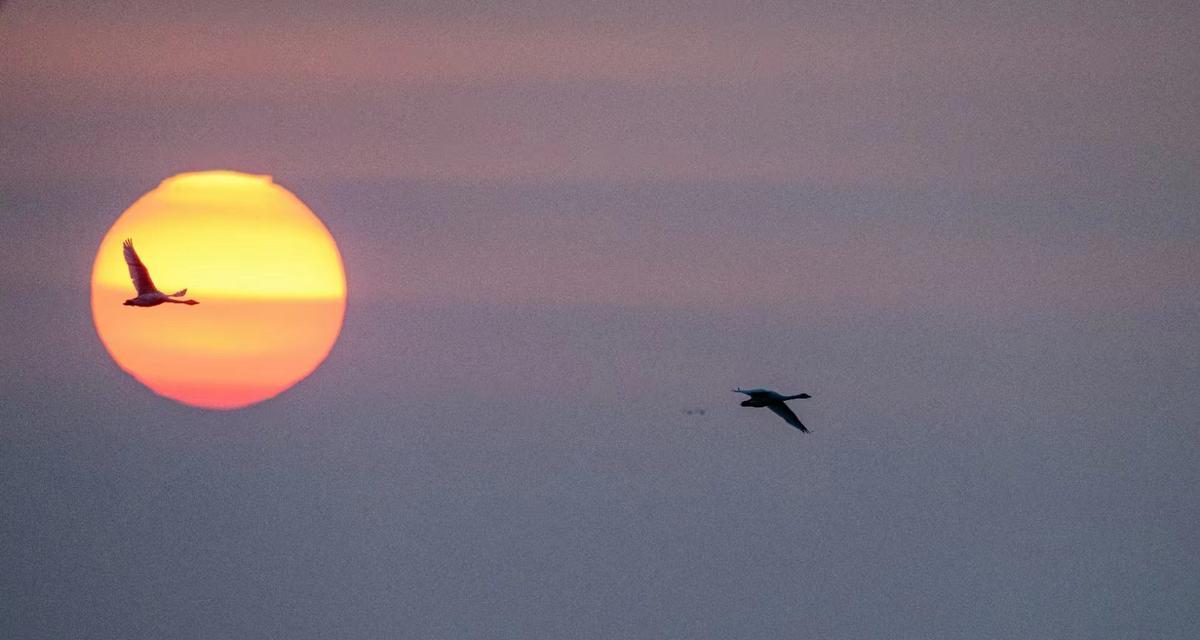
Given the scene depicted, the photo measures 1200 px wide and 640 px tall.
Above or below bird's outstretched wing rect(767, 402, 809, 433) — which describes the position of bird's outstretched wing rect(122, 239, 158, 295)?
above

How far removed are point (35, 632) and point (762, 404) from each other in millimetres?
66750

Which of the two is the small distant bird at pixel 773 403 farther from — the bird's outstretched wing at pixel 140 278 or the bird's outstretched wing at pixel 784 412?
the bird's outstretched wing at pixel 140 278

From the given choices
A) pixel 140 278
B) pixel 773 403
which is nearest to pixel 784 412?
pixel 773 403

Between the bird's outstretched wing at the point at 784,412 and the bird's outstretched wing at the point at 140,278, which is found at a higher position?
the bird's outstretched wing at the point at 140,278

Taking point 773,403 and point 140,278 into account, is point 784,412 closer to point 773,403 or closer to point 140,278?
point 773,403

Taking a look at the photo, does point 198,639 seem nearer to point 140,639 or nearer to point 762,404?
point 140,639

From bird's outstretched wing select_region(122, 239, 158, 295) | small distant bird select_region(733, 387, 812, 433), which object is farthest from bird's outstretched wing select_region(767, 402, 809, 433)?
bird's outstretched wing select_region(122, 239, 158, 295)

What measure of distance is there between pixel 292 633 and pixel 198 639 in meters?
5.64

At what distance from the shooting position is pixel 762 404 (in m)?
57.1

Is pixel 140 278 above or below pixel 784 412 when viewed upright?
above

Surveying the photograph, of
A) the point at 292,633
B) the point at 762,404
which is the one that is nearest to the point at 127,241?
the point at 762,404

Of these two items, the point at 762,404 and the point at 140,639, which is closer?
the point at 762,404

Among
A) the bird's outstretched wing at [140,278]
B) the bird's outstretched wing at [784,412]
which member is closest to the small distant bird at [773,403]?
the bird's outstretched wing at [784,412]

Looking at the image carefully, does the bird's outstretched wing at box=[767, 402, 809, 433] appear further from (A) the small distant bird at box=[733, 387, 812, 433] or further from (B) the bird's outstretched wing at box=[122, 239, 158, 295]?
(B) the bird's outstretched wing at box=[122, 239, 158, 295]
